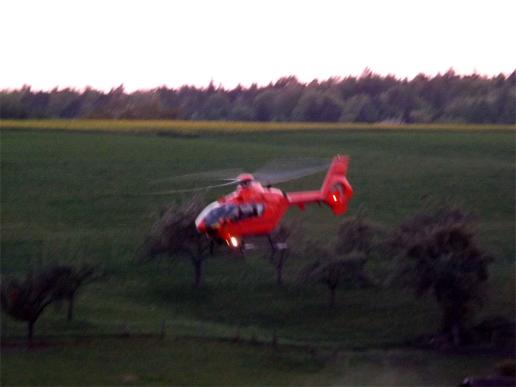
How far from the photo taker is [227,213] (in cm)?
1714

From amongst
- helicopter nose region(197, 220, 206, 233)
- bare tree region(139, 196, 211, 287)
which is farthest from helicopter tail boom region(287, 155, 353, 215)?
bare tree region(139, 196, 211, 287)

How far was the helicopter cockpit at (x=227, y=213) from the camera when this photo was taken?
1711 cm

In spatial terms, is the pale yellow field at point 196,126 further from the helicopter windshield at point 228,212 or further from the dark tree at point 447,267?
the helicopter windshield at point 228,212

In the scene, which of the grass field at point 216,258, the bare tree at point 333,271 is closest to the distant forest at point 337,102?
the grass field at point 216,258

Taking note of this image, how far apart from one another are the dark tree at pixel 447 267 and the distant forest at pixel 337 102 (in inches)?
1033

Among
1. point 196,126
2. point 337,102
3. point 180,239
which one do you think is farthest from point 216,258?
point 337,102

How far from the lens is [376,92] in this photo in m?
63.5

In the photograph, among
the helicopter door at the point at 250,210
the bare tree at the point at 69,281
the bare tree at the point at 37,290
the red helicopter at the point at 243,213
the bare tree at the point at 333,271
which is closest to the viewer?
the red helicopter at the point at 243,213

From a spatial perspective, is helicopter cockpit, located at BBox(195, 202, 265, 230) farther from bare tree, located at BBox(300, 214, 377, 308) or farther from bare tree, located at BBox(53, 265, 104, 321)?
bare tree, located at BBox(300, 214, 377, 308)

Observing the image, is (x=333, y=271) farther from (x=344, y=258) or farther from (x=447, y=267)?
(x=447, y=267)

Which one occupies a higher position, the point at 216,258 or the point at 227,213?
the point at 216,258

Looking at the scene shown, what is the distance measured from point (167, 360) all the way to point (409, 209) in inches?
692

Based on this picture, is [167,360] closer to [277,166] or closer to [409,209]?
[277,166]

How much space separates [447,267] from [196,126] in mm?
27083
